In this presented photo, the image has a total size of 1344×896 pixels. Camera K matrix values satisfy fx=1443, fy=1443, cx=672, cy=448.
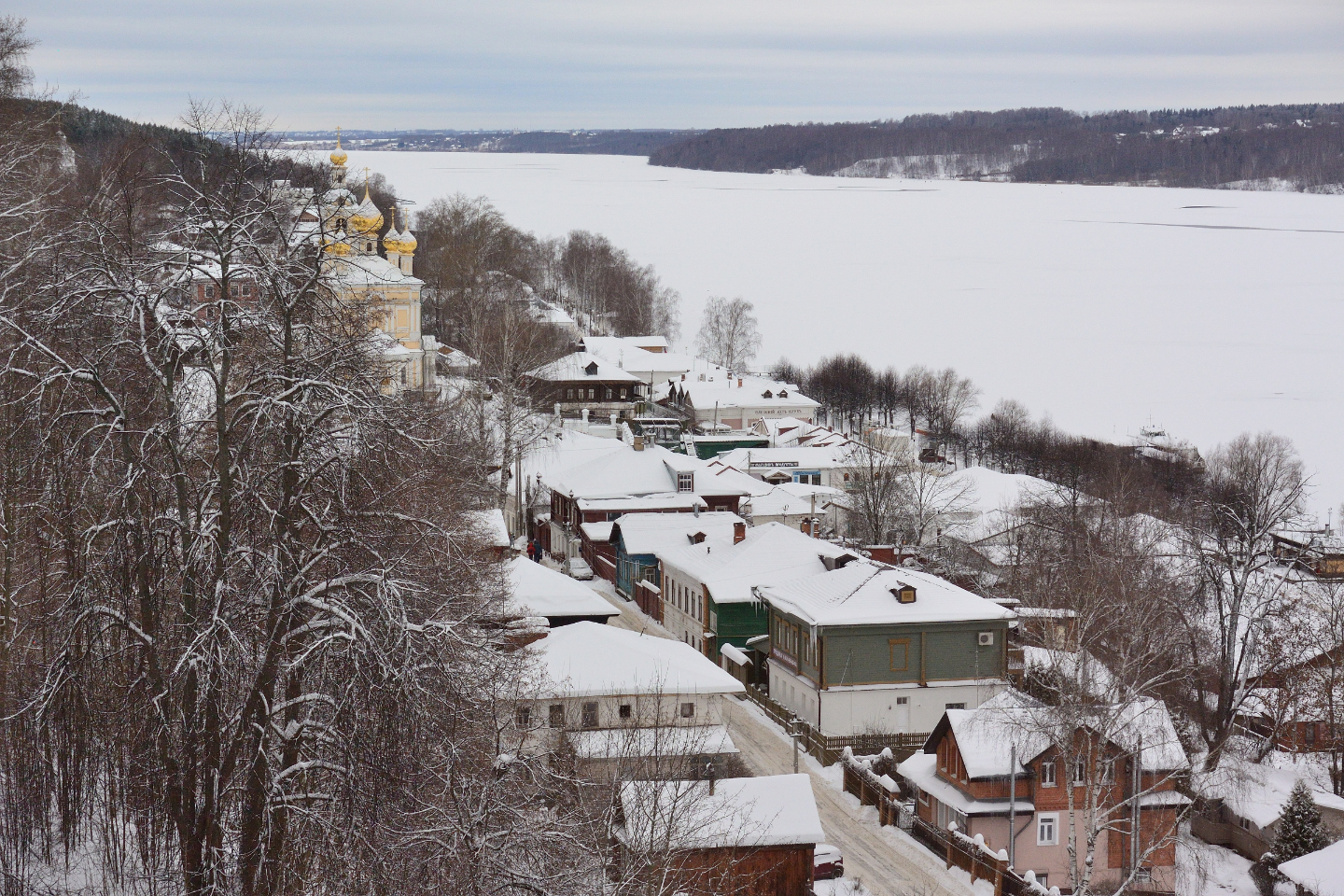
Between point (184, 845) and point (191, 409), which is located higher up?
point (191, 409)

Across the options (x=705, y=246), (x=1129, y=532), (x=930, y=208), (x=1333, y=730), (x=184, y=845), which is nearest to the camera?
(x=184, y=845)

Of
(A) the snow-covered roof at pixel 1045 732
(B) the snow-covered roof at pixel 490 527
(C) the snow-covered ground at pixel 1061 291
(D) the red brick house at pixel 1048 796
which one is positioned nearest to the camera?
(A) the snow-covered roof at pixel 1045 732

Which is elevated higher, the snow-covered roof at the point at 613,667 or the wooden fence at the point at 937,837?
the snow-covered roof at the point at 613,667

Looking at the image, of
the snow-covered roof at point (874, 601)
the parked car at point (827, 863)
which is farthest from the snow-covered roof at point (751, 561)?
the parked car at point (827, 863)

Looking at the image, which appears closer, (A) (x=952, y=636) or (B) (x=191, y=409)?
(B) (x=191, y=409)

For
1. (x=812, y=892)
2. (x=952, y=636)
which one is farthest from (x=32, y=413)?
(x=952, y=636)

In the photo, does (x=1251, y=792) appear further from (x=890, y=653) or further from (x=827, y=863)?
(x=827, y=863)

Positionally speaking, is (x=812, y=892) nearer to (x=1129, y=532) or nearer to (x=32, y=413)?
(x=32, y=413)

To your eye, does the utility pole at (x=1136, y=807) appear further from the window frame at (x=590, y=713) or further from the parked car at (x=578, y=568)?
the parked car at (x=578, y=568)

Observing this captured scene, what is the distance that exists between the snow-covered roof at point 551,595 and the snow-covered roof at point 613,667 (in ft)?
10.9

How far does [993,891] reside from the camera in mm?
18406

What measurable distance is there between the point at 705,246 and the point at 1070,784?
11492 centimetres

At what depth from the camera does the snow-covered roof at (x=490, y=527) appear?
86.7 feet

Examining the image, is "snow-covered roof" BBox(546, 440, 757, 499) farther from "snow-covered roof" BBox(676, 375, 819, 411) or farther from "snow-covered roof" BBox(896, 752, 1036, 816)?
"snow-covered roof" BBox(676, 375, 819, 411)
